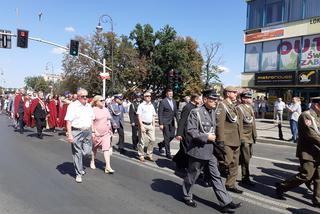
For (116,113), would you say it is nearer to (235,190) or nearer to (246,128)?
(246,128)

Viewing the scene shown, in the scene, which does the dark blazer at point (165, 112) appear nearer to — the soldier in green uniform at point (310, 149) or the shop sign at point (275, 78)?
the soldier in green uniform at point (310, 149)

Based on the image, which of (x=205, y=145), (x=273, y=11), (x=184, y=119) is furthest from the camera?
(x=273, y=11)

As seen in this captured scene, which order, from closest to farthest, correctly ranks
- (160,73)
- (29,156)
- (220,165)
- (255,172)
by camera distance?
1. (220,165)
2. (255,172)
3. (29,156)
4. (160,73)

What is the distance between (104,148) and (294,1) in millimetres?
27411

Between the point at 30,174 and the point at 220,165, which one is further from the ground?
the point at 220,165

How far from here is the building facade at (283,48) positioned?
29266 millimetres

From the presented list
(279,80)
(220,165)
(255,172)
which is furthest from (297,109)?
(279,80)

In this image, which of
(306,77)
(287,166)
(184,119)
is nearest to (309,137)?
(184,119)

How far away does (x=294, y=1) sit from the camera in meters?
31.2

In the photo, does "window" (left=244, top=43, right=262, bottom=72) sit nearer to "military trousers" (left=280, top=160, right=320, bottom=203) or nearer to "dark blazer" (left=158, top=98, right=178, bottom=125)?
"dark blazer" (left=158, top=98, right=178, bottom=125)

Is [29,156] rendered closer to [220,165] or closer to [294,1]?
[220,165]

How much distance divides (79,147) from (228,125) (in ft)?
9.49

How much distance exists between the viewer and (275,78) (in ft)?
103

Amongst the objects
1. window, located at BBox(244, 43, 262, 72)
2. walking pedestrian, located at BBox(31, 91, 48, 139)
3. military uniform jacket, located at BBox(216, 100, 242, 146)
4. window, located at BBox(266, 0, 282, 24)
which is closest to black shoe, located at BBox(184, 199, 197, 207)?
military uniform jacket, located at BBox(216, 100, 242, 146)
